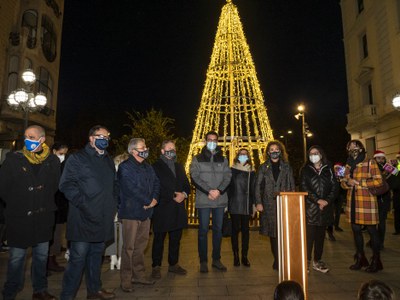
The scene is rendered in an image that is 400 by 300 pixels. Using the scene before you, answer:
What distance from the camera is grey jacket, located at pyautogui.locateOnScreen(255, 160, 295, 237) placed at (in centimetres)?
529

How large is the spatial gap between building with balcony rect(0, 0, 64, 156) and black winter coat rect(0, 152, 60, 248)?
14115 millimetres

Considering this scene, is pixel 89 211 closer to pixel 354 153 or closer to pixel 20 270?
pixel 20 270

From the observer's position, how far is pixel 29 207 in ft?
12.3

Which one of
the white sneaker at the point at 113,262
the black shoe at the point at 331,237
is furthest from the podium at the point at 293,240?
the black shoe at the point at 331,237

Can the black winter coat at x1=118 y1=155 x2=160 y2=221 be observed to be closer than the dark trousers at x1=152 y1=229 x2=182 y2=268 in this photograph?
Yes

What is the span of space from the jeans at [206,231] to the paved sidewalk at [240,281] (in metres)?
0.29

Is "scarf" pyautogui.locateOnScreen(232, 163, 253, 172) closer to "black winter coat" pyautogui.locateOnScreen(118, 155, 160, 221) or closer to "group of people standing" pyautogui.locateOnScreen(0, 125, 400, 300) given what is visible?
"group of people standing" pyautogui.locateOnScreen(0, 125, 400, 300)

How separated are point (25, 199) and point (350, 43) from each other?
21.8 meters

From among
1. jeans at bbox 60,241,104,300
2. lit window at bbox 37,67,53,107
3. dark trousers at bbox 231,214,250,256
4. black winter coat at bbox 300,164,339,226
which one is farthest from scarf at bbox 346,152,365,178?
lit window at bbox 37,67,53,107

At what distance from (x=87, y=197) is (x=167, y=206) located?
1.62 meters

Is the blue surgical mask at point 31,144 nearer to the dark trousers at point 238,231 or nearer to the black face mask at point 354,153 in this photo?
the dark trousers at point 238,231

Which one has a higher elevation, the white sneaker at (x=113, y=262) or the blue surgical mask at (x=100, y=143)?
the blue surgical mask at (x=100, y=143)

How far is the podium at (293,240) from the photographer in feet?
11.1

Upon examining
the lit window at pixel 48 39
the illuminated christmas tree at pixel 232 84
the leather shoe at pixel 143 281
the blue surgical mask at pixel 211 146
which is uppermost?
Answer: the lit window at pixel 48 39
